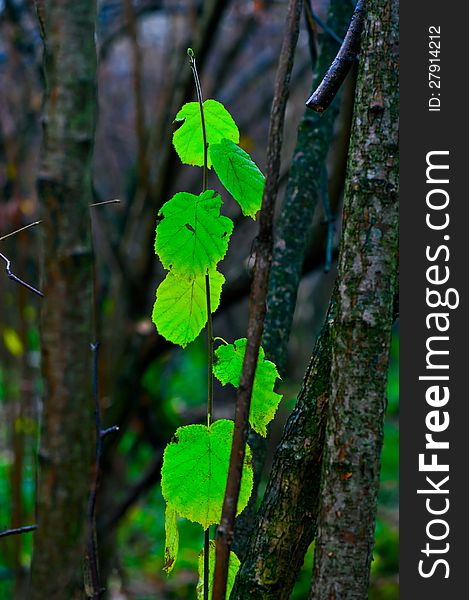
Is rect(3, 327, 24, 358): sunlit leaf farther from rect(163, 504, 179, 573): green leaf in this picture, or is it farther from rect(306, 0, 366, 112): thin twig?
rect(306, 0, 366, 112): thin twig

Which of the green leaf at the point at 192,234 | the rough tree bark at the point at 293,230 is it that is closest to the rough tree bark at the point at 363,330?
the green leaf at the point at 192,234

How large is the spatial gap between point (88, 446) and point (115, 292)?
3092 mm

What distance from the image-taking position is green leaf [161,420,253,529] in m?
0.88

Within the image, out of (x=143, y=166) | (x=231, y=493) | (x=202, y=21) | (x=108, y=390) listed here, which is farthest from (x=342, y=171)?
(x=231, y=493)

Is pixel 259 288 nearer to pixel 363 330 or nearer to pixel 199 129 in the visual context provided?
pixel 363 330

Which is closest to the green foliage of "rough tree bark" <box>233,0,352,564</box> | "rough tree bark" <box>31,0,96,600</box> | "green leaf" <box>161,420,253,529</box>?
"green leaf" <box>161,420,253,529</box>

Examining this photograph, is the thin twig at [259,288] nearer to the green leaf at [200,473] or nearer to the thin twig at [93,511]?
the green leaf at [200,473]

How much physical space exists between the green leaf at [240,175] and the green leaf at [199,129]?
39 mm

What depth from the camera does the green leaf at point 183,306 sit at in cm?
94

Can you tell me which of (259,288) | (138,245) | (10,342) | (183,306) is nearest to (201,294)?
(183,306)

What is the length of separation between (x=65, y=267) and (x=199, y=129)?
24 cm

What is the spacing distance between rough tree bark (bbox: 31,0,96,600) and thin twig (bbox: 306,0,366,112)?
29cm

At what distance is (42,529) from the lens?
0.93m

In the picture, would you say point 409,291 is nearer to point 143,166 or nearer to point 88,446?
point 88,446
